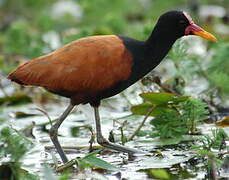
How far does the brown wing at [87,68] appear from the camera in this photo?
208 inches

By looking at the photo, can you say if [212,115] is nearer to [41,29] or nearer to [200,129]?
[200,129]

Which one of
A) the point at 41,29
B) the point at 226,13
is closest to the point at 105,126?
the point at 41,29

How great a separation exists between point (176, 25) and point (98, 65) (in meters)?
0.70

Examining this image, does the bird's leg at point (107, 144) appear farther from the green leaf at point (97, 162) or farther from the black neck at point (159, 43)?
the green leaf at point (97, 162)

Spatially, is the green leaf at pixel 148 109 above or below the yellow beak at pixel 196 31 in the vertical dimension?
below

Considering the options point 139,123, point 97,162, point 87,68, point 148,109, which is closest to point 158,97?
point 148,109

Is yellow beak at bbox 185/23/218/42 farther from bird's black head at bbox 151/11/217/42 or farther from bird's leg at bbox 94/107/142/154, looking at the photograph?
bird's leg at bbox 94/107/142/154

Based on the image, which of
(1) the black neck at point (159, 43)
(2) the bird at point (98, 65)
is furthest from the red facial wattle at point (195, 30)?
(1) the black neck at point (159, 43)

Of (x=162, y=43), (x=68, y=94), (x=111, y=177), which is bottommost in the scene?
(x=111, y=177)

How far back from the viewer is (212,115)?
655 cm

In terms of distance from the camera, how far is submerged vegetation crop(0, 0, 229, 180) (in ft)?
15.4

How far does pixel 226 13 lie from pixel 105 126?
5847mm

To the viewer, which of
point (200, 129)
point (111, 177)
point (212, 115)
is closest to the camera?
point (111, 177)

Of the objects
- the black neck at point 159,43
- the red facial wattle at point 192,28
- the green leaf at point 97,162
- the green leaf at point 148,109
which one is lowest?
the green leaf at point 97,162
